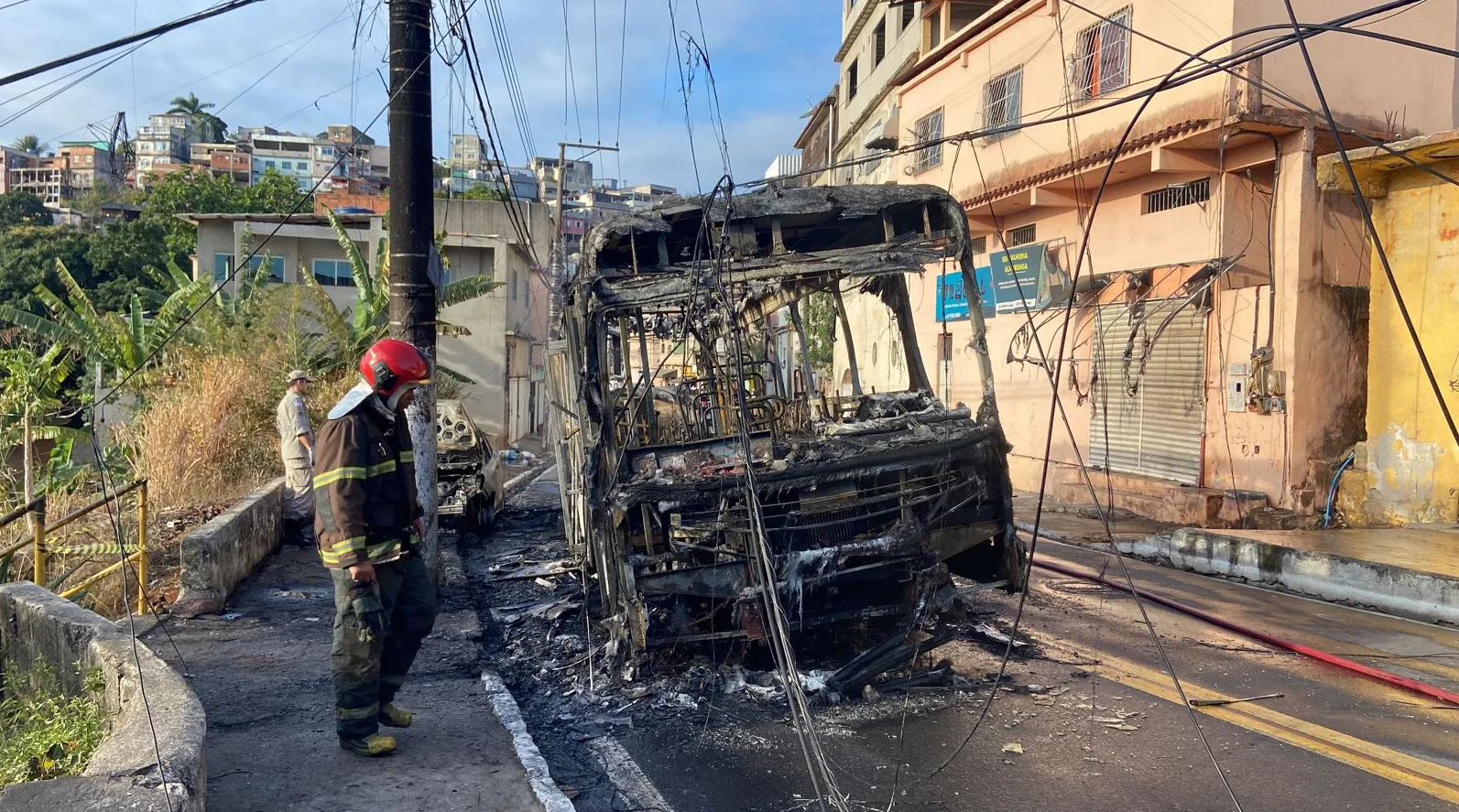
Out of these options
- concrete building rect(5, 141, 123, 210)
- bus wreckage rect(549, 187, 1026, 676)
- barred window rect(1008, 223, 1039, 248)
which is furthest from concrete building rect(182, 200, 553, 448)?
concrete building rect(5, 141, 123, 210)

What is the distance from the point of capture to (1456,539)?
10.2 meters

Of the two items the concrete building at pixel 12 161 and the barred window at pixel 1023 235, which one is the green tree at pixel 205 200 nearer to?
the barred window at pixel 1023 235

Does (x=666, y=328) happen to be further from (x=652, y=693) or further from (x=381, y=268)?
(x=381, y=268)

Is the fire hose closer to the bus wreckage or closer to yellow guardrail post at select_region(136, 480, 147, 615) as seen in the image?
the bus wreckage

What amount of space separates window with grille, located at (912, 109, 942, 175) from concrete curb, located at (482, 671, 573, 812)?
16828 millimetres

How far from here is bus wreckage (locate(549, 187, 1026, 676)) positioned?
5.42 meters

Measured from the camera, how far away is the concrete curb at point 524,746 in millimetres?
4012

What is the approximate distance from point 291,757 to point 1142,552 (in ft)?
30.9

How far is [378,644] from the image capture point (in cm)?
449

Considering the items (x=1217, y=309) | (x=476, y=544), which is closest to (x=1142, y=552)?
→ (x=1217, y=309)

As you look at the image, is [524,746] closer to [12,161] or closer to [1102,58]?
[1102,58]

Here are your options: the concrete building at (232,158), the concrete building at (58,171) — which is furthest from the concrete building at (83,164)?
the concrete building at (232,158)

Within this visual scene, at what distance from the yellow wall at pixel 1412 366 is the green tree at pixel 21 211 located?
162 feet

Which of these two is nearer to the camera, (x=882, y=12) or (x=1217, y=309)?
(x=1217, y=309)
